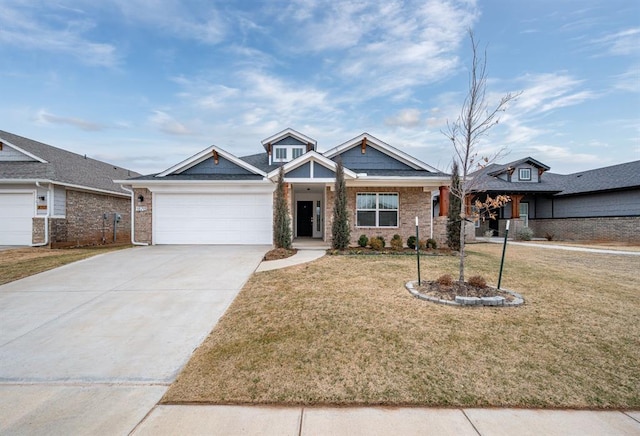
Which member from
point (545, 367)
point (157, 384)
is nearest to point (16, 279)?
point (157, 384)

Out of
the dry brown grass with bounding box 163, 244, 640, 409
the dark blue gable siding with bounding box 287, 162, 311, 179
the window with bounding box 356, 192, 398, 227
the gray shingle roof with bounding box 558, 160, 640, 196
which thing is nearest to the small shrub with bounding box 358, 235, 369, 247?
the window with bounding box 356, 192, 398, 227

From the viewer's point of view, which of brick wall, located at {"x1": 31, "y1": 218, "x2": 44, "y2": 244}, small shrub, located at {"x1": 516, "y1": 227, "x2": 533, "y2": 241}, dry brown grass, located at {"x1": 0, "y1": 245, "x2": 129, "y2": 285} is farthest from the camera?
small shrub, located at {"x1": 516, "y1": 227, "x2": 533, "y2": 241}

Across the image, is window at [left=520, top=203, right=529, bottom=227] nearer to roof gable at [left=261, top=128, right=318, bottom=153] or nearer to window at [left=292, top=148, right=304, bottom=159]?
roof gable at [left=261, top=128, right=318, bottom=153]

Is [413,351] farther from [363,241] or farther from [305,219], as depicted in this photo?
[305,219]

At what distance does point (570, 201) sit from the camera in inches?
835

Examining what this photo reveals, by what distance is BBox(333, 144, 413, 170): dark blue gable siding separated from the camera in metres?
15.0

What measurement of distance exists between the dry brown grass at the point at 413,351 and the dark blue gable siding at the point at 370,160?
30.7 feet

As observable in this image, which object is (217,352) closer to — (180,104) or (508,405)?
(508,405)

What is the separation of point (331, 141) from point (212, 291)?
678 inches

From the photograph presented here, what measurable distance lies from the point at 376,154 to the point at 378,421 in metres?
13.6

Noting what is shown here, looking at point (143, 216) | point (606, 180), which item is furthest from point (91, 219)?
point (606, 180)


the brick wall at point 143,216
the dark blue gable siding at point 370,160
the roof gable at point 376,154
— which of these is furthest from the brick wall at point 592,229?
the brick wall at point 143,216

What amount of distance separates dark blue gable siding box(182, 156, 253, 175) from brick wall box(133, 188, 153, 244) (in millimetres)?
2326

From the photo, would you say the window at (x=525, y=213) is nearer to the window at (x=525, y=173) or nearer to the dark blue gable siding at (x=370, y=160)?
the window at (x=525, y=173)
